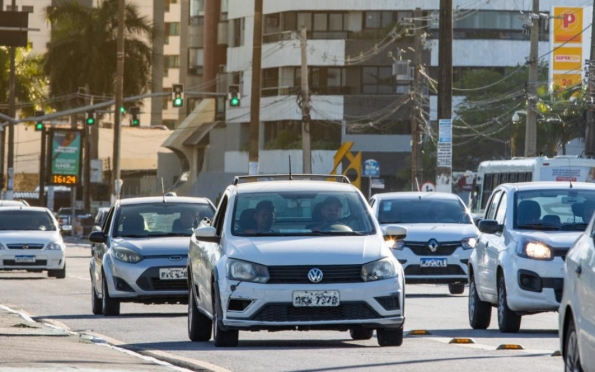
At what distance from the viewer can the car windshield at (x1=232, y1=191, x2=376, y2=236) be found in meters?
15.5

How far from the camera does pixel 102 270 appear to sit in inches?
873

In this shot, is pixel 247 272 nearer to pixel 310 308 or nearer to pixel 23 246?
pixel 310 308

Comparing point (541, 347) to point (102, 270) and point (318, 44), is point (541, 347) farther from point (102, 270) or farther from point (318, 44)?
point (318, 44)

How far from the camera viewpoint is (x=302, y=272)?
47.9ft

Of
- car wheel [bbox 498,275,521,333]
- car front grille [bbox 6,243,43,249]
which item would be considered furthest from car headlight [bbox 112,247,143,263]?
car front grille [bbox 6,243,43,249]

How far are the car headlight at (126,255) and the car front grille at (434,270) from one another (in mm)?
6217

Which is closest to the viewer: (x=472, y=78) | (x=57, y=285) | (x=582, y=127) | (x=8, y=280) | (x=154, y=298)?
(x=154, y=298)

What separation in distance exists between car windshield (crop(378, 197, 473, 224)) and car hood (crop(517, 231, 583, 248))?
10.3 metres

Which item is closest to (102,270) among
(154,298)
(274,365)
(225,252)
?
(154,298)

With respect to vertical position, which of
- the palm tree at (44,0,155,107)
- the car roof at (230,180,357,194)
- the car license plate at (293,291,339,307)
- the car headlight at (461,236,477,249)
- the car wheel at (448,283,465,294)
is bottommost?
the car wheel at (448,283,465,294)

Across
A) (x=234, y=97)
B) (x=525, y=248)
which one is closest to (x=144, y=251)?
(x=525, y=248)

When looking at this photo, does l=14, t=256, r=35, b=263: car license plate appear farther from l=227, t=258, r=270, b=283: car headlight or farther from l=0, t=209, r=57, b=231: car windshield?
l=227, t=258, r=270, b=283: car headlight

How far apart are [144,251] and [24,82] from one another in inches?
3114

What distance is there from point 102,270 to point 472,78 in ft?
200
